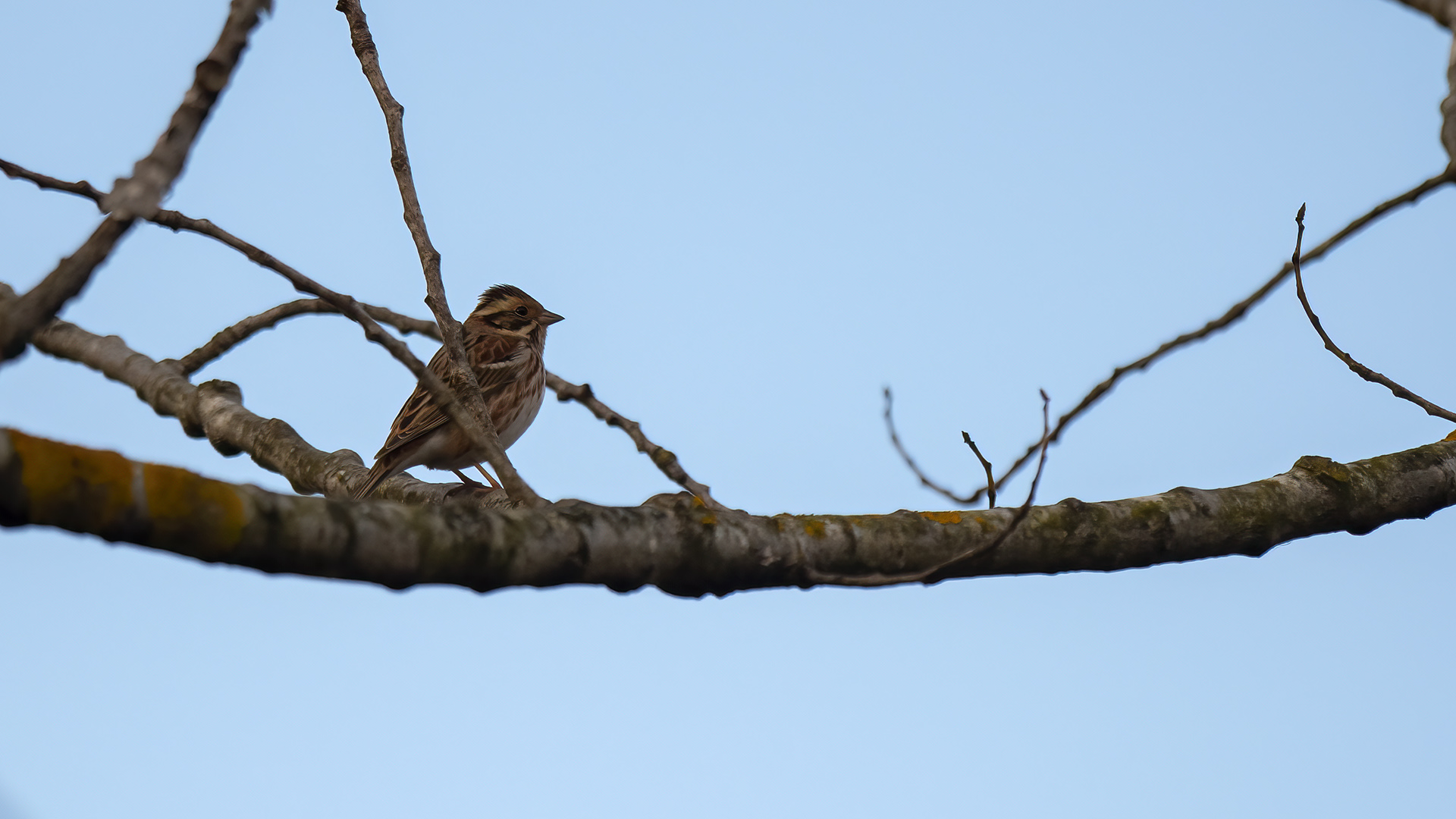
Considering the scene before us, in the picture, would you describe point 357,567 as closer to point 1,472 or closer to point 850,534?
point 1,472

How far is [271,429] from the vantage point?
5.55 m

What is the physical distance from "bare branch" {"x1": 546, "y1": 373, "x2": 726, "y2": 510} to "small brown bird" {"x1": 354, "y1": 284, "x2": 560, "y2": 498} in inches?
50.7

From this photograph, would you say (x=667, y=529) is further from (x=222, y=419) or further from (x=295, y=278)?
(x=222, y=419)

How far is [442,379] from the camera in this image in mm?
8570

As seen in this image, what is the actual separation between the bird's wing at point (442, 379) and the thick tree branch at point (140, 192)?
16.9 feet

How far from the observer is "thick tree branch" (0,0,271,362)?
167 centimetres

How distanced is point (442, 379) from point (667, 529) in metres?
6.10

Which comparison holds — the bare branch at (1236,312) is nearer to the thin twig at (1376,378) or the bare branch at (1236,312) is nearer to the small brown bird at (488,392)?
the thin twig at (1376,378)

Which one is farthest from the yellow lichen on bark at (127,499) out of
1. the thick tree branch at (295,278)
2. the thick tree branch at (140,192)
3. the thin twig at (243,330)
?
the thin twig at (243,330)

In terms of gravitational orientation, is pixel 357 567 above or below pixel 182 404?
below

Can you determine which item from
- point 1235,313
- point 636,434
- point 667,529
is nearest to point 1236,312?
point 1235,313

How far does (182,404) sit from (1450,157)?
206 inches

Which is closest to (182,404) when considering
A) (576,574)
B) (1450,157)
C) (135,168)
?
(576,574)

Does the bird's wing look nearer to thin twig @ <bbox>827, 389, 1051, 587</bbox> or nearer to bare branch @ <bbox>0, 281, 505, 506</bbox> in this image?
bare branch @ <bbox>0, 281, 505, 506</bbox>
